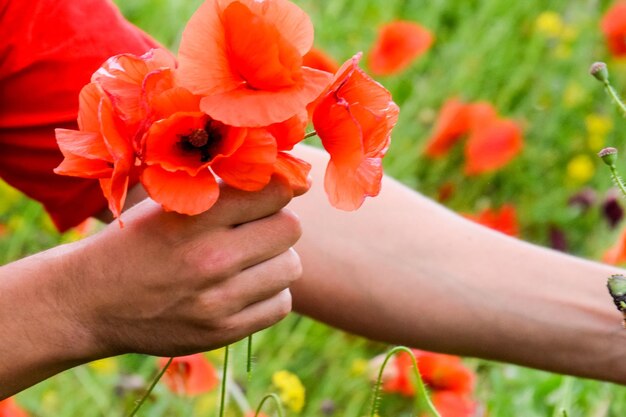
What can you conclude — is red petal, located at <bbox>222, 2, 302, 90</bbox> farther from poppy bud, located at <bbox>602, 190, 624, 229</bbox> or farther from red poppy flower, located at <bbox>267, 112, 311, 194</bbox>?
poppy bud, located at <bbox>602, 190, 624, 229</bbox>

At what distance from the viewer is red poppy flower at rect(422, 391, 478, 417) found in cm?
117

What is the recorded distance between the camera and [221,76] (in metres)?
0.60

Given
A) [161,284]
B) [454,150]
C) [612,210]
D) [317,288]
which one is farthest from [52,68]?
[454,150]

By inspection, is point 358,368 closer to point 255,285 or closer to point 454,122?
point 454,122

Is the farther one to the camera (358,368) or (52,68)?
(358,368)

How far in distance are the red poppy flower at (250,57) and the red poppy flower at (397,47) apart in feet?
4.25

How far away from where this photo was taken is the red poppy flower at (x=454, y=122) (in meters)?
1.90

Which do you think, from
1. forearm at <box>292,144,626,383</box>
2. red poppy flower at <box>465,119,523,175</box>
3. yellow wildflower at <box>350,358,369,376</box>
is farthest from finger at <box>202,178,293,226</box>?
red poppy flower at <box>465,119,523,175</box>

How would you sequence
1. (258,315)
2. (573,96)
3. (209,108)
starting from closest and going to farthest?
(209,108), (258,315), (573,96)

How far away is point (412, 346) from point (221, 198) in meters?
0.40

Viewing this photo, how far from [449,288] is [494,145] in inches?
34.5

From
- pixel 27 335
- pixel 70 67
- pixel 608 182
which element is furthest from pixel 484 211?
pixel 27 335

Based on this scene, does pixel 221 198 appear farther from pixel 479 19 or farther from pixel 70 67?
pixel 479 19

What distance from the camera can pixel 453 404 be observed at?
1.19 m
